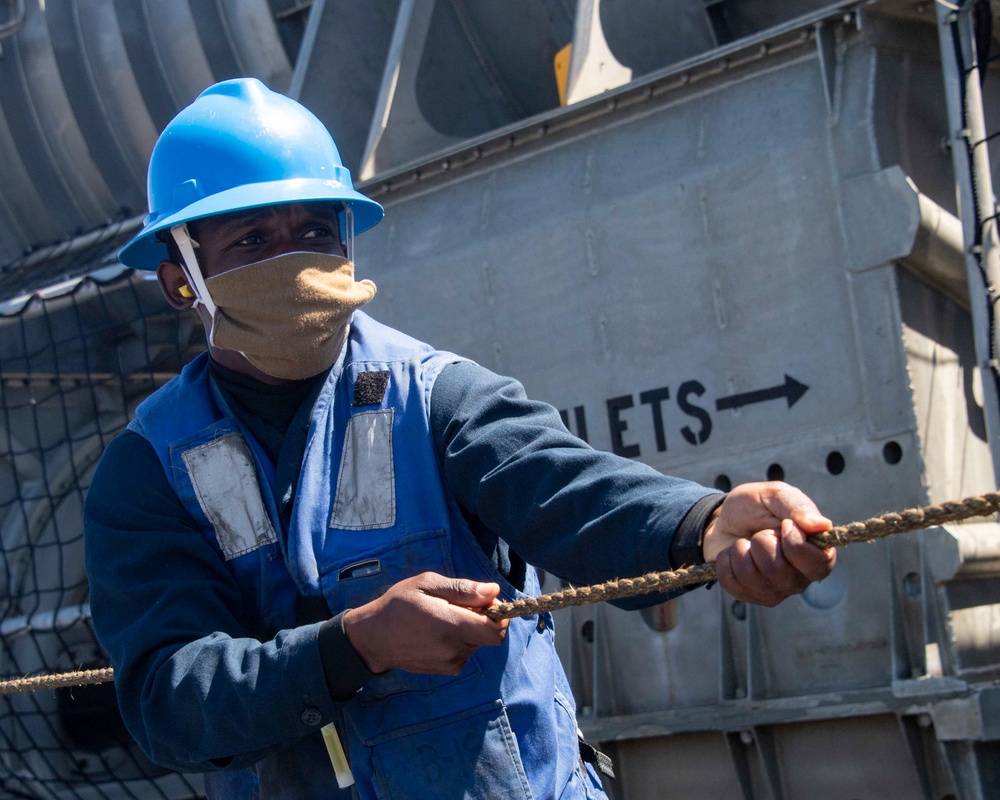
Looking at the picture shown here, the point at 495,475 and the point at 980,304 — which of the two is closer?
the point at 495,475

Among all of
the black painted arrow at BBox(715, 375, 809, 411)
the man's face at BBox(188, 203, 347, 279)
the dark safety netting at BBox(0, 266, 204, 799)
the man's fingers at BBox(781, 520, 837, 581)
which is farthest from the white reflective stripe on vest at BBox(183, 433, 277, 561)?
the dark safety netting at BBox(0, 266, 204, 799)

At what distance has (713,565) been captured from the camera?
167 centimetres

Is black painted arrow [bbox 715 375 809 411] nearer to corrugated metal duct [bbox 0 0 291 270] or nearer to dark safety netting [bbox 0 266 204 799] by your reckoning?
dark safety netting [bbox 0 266 204 799]

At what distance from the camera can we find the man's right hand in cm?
188

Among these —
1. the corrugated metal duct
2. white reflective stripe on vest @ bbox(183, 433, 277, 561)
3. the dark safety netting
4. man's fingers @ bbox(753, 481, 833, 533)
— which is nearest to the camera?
man's fingers @ bbox(753, 481, 833, 533)

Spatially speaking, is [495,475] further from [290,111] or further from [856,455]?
[856,455]

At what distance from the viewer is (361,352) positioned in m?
2.36

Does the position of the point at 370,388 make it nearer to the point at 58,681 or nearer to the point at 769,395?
the point at 58,681

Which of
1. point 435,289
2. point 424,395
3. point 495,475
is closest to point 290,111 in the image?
point 424,395

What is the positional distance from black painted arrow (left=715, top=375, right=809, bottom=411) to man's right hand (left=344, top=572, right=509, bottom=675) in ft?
7.51

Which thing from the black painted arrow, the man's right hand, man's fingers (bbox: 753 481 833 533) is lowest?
the man's right hand

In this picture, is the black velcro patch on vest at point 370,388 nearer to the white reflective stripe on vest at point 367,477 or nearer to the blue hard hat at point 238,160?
the white reflective stripe on vest at point 367,477

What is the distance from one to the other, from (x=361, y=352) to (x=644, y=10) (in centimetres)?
330

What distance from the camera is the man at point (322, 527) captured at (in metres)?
1.96
